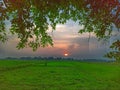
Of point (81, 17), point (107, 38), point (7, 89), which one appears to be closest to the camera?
point (107, 38)

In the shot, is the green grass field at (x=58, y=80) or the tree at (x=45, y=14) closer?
the tree at (x=45, y=14)

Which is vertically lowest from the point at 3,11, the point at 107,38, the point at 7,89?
the point at 7,89

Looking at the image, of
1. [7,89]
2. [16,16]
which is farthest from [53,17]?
[7,89]

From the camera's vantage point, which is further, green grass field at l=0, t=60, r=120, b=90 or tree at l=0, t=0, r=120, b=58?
green grass field at l=0, t=60, r=120, b=90

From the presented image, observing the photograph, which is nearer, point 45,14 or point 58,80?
point 45,14

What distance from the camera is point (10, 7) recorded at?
492 inches

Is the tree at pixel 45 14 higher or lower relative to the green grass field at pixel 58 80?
higher

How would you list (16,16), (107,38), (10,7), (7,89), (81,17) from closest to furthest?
(10,7) → (16,16) → (107,38) → (81,17) → (7,89)

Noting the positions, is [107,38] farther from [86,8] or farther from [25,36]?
[25,36]

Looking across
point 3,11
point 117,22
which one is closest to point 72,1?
point 117,22

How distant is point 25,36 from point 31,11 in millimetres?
1276

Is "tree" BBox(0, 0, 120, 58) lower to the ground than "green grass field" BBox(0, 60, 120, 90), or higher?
higher

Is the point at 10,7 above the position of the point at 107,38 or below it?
above

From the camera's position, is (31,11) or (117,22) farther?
(31,11)
